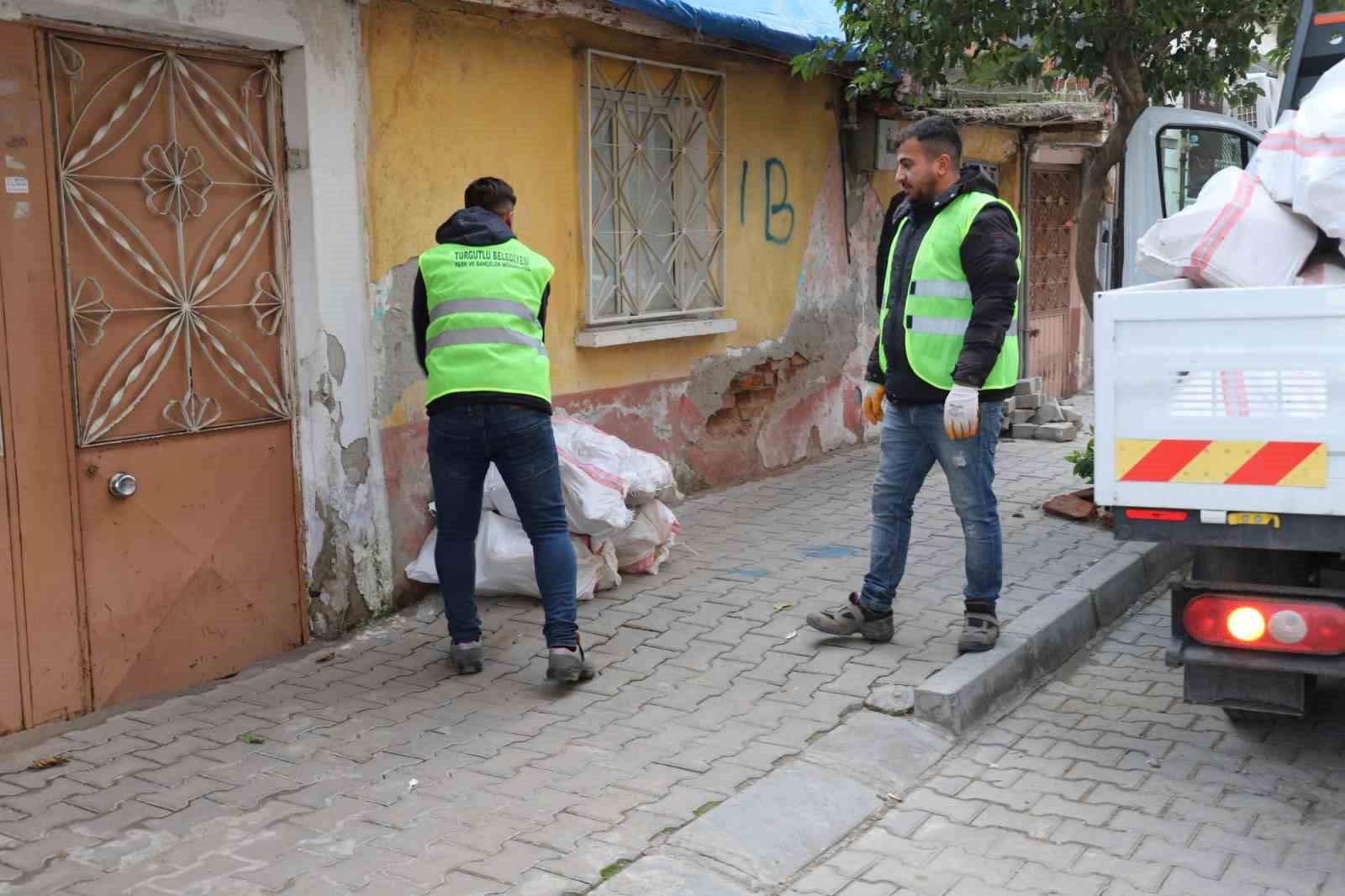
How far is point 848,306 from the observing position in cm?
986

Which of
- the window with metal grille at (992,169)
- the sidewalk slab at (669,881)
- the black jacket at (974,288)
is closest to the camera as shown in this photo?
the sidewalk slab at (669,881)

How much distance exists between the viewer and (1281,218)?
406 centimetres

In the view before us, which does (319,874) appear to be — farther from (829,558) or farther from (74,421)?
(829,558)

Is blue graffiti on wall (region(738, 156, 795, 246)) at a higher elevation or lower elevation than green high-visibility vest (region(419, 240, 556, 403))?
higher

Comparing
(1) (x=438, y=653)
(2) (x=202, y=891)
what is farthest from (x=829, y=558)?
(2) (x=202, y=891)

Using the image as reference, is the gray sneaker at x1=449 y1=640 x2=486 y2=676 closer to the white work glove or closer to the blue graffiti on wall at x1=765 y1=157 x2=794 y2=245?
the white work glove

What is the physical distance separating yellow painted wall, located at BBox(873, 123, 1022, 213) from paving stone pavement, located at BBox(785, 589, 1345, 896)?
20.9ft

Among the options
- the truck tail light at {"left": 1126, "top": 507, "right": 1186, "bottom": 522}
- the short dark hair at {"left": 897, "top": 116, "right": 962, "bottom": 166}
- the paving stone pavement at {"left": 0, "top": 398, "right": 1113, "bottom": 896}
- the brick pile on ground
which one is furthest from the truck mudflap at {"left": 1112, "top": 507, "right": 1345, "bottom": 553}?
the brick pile on ground

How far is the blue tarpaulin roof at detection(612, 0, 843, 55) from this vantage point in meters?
6.82

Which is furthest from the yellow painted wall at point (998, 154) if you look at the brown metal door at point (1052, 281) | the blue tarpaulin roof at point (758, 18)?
the blue tarpaulin roof at point (758, 18)

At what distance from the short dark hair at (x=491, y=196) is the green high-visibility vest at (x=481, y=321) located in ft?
0.67

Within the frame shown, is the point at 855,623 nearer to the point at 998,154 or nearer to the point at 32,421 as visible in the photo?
the point at 32,421

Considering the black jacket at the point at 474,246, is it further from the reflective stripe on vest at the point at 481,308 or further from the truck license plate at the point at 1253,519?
the truck license plate at the point at 1253,519

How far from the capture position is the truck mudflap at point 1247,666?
152 inches
